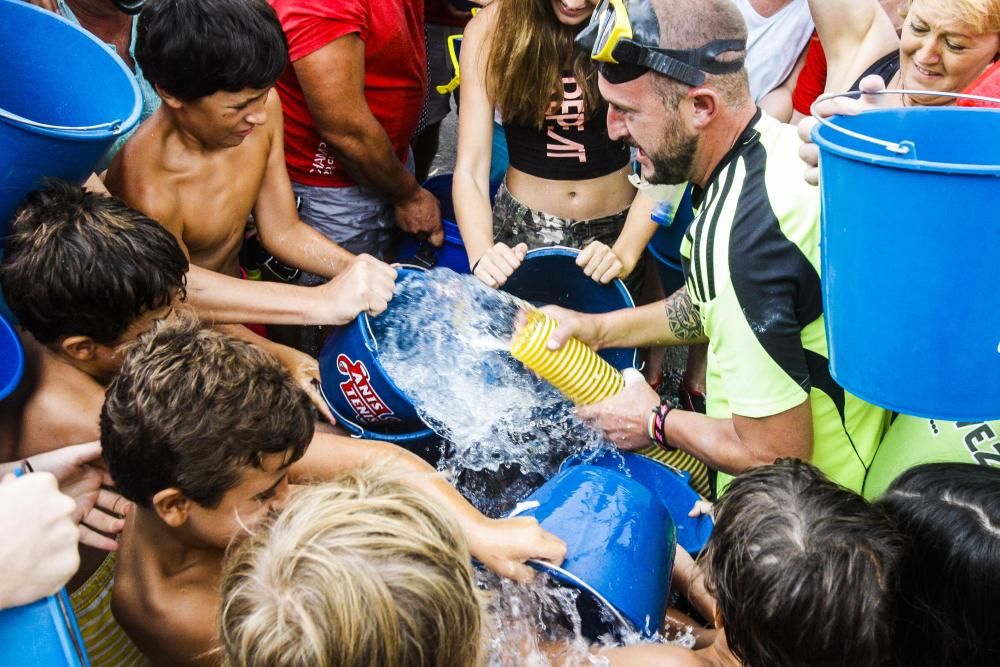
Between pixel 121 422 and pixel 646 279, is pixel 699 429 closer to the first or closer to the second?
pixel 121 422

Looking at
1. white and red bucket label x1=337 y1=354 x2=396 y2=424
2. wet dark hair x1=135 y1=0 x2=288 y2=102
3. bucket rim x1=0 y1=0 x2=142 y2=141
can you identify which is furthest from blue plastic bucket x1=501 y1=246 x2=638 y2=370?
bucket rim x1=0 y1=0 x2=142 y2=141

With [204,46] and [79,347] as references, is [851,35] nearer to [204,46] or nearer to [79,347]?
[204,46]

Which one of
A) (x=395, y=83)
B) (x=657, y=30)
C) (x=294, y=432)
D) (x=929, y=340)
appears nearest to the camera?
(x=929, y=340)

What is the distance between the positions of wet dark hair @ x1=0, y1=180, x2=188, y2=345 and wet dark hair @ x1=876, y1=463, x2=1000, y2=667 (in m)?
1.76

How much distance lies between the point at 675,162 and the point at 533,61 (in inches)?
42.5

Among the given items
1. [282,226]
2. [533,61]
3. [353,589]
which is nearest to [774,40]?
[533,61]

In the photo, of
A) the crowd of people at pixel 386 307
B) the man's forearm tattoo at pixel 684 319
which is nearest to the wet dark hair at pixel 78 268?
the crowd of people at pixel 386 307

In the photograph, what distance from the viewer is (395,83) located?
11.6ft

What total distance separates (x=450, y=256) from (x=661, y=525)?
1862mm

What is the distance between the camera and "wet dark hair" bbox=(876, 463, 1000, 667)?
1.55 metres

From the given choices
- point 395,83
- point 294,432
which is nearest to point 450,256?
point 395,83

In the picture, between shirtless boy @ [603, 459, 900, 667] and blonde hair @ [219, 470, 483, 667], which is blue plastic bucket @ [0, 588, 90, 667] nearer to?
blonde hair @ [219, 470, 483, 667]

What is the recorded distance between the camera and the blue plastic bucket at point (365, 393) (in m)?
2.38

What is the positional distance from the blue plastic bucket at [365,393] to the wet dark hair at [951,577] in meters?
1.25
